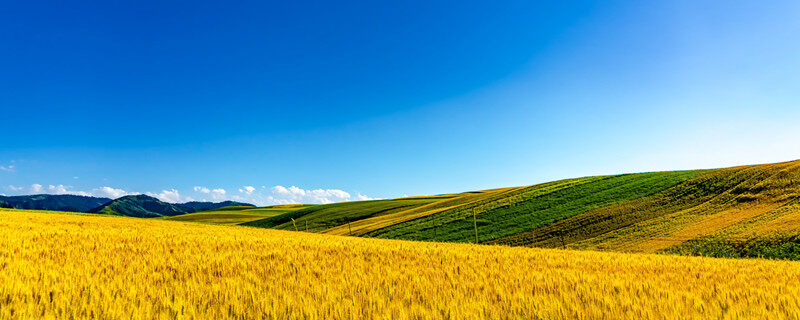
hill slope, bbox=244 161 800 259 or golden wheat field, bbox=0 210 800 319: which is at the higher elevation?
golden wheat field, bbox=0 210 800 319

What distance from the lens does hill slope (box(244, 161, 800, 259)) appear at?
25.0 m

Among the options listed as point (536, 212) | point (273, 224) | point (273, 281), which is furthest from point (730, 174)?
point (273, 224)

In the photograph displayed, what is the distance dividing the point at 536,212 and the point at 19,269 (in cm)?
4730

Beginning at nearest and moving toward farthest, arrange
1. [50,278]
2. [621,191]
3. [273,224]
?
[50,278] < [621,191] < [273,224]

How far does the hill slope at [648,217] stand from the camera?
82.0 feet

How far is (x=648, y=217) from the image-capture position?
121ft

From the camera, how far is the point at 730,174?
45750 mm

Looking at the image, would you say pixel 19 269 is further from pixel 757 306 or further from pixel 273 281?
pixel 757 306

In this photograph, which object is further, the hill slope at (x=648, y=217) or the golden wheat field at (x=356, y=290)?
the hill slope at (x=648, y=217)

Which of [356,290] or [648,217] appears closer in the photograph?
[356,290]

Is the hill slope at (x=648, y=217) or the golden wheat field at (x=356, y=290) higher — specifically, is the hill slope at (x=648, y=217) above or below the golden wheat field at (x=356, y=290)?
below

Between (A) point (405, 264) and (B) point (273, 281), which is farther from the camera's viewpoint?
(A) point (405, 264)

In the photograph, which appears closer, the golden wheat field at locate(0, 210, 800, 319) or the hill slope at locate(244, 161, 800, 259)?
the golden wheat field at locate(0, 210, 800, 319)

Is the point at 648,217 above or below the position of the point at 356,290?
below
